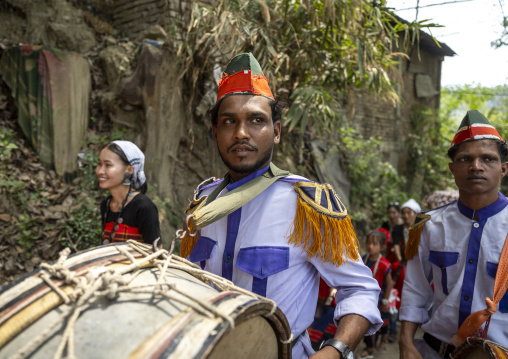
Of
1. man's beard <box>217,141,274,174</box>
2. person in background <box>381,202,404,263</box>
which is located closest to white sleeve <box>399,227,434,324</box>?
man's beard <box>217,141,274,174</box>

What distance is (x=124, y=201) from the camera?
2.84 metres

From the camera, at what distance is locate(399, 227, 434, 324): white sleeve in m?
2.14

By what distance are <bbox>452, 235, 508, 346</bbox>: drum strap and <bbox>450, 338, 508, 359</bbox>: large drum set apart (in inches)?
3.0

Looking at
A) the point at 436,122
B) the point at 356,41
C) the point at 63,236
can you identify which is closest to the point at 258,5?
the point at 356,41

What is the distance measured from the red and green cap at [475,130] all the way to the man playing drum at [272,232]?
3.14ft

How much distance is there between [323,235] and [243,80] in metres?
0.68

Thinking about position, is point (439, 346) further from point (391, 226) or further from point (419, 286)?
point (391, 226)

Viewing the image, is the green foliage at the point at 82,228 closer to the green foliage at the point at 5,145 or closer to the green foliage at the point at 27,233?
the green foliage at the point at 27,233

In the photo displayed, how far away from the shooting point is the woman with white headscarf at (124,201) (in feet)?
9.00

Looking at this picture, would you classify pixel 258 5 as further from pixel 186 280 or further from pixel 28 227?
pixel 186 280

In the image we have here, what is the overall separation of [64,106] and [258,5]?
9.39 ft

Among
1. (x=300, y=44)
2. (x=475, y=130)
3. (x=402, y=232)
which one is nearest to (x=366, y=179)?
(x=402, y=232)

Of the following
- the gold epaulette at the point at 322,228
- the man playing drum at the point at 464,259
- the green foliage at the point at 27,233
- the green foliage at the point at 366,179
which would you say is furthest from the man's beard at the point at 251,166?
the green foliage at the point at 366,179

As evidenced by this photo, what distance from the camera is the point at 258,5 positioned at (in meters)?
5.07
